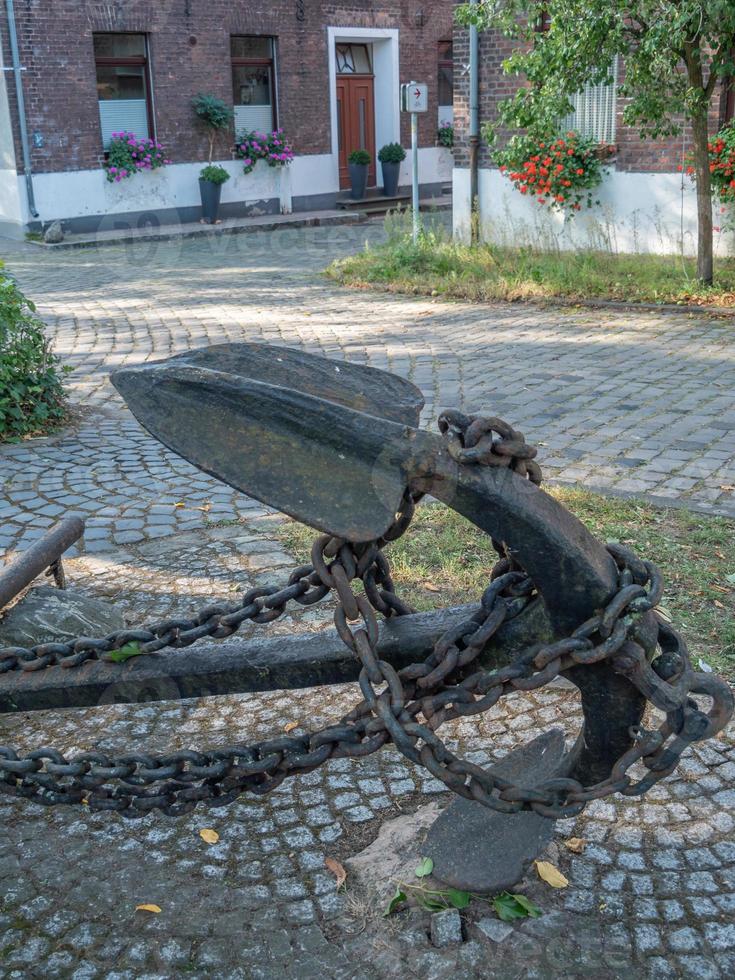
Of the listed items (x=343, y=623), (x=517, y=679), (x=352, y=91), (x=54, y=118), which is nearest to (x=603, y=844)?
(x=517, y=679)

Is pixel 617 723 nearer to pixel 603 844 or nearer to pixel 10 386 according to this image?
pixel 603 844

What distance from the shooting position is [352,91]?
2294cm

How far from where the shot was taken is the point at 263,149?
21.0 metres

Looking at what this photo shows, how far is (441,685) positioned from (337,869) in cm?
91

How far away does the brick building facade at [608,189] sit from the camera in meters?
13.1

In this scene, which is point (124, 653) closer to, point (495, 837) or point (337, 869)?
point (337, 869)

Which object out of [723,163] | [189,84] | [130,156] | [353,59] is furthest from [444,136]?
[723,163]

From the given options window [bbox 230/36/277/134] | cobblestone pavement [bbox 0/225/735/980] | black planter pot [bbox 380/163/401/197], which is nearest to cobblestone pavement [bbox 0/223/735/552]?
cobblestone pavement [bbox 0/225/735/980]

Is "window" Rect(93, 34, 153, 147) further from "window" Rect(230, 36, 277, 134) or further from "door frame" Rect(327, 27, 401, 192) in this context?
"door frame" Rect(327, 27, 401, 192)

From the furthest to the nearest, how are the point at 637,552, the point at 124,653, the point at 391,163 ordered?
the point at 391,163
the point at 637,552
the point at 124,653

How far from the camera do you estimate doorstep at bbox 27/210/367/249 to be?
59.8 ft

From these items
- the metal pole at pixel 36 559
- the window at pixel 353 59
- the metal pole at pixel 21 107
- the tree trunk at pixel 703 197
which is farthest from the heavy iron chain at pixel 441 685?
the window at pixel 353 59

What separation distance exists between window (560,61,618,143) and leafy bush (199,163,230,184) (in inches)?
307

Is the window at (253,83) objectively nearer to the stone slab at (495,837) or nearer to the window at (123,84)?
the window at (123,84)
